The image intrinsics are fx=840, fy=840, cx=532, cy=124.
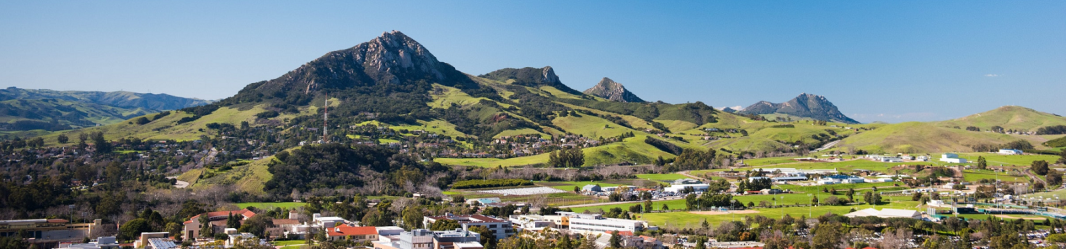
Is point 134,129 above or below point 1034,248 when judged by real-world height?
above

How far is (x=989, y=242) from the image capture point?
184 ft

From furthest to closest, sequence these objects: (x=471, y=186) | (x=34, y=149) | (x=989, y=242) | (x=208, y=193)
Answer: (x=34, y=149)
(x=471, y=186)
(x=208, y=193)
(x=989, y=242)

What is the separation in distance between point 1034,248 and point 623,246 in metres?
24.9

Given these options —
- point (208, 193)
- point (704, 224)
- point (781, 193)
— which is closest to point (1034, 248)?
point (704, 224)

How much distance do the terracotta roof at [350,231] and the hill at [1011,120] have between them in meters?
155

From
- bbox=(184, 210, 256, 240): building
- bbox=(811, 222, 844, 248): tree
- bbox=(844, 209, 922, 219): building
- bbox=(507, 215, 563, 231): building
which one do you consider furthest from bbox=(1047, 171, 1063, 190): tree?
bbox=(184, 210, 256, 240): building

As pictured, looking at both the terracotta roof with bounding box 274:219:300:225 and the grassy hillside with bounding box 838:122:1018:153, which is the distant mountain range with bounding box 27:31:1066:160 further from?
the terracotta roof with bounding box 274:219:300:225

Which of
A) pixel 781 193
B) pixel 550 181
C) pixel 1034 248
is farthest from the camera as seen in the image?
pixel 550 181

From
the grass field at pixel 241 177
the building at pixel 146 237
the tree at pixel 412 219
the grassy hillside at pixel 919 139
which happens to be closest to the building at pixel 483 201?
the tree at pixel 412 219

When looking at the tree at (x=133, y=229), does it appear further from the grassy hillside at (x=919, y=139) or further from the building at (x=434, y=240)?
the grassy hillside at (x=919, y=139)

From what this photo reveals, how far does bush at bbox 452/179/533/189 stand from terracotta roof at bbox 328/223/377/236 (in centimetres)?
4107

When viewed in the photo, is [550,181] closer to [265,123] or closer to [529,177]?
[529,177]

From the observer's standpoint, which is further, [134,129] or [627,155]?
[134,129]

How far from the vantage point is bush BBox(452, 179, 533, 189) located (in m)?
98.9
